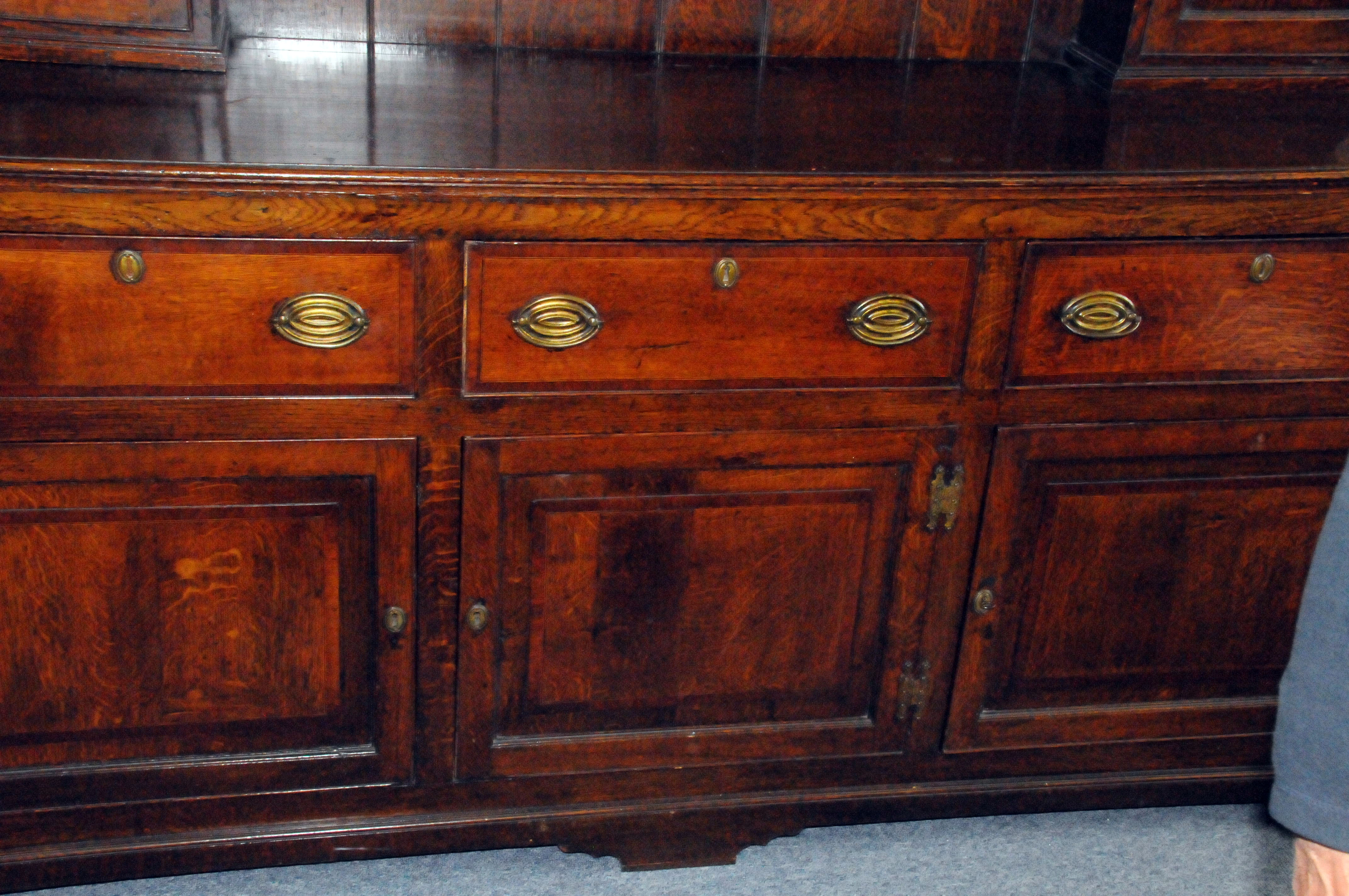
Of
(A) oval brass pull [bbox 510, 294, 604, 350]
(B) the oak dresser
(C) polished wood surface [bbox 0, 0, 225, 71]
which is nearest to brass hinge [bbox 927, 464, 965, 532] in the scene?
(B) the oak dresser

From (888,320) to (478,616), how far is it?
1.95 ft

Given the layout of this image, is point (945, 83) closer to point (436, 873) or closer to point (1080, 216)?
point (1080, 216)

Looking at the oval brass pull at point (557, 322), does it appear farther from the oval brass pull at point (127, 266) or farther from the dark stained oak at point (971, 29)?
the dark stained oak at point (971, 29)

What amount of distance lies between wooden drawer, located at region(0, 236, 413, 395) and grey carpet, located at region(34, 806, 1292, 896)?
721mm

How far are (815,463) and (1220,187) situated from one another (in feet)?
1.82

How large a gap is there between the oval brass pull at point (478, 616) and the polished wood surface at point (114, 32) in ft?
2.38

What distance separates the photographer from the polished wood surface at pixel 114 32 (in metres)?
1.82

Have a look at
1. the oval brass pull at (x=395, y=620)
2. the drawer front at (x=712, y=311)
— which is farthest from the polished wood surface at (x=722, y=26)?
the oval brass pull at (x=395, y=620)

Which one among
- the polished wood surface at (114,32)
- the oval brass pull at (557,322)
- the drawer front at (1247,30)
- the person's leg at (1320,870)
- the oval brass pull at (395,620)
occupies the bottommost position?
the oval brass pull at (395,620)

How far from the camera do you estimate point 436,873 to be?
206cm

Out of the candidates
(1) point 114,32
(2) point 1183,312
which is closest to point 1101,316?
(2) point 1183,312

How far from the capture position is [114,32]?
1.84 metres

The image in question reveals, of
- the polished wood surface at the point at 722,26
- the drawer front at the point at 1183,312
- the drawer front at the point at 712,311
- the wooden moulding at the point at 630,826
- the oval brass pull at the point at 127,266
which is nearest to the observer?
the oval brass pull at the point at 127,266

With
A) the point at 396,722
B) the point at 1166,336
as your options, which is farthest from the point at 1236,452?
the point at 396,722
